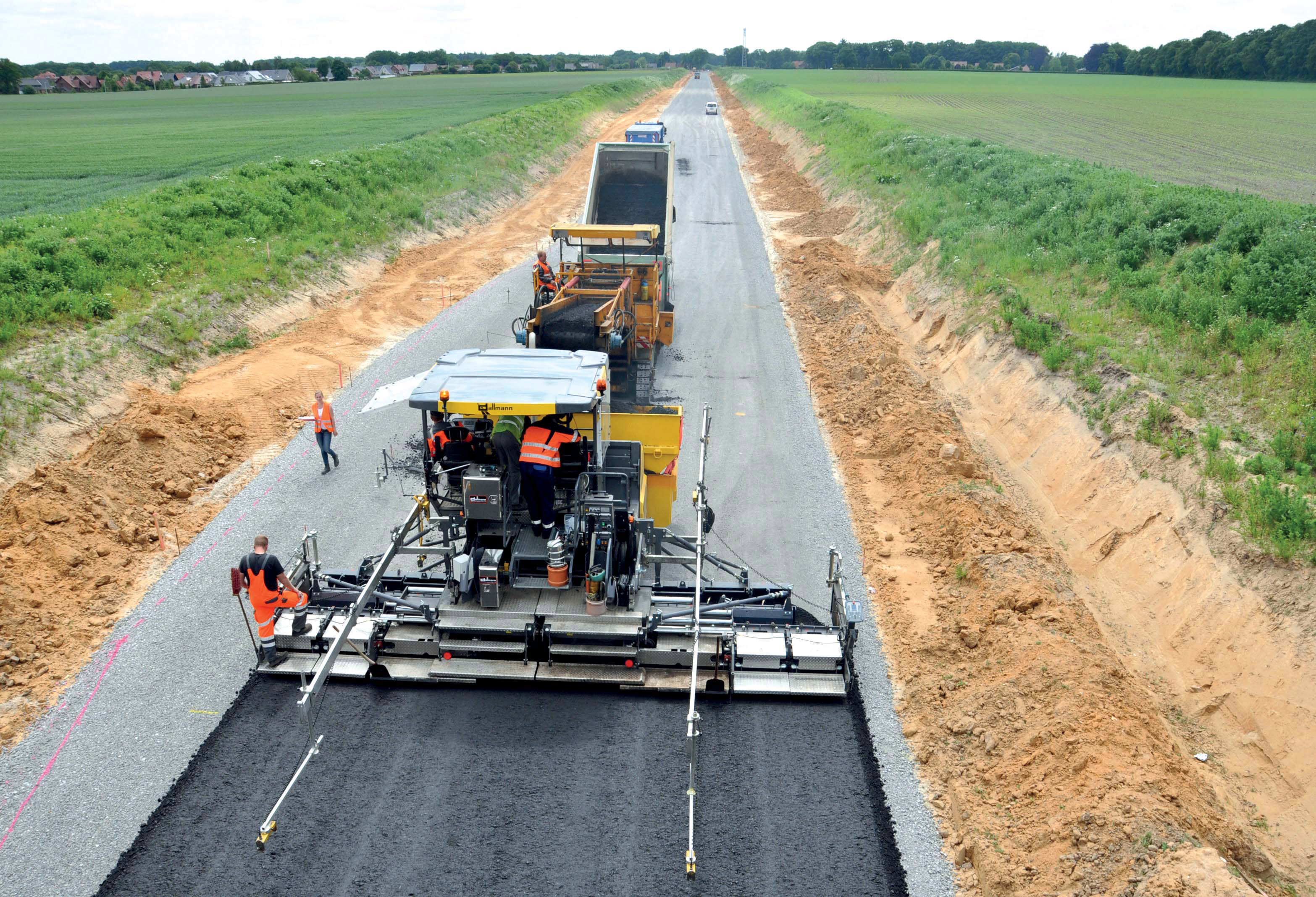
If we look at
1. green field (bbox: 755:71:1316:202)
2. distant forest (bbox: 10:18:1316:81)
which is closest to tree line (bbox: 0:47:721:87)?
distant forest (bbox: 10:18:1316:81)

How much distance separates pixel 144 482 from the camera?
13.0 meters

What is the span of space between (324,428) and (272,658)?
5301 millimetres

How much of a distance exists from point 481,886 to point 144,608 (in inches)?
237

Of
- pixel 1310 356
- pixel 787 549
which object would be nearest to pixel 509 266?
pixel 787 549

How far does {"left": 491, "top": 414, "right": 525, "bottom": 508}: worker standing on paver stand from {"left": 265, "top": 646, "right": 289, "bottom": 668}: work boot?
9.07 ft

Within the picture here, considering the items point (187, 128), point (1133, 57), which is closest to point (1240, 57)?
point (1133, 57)

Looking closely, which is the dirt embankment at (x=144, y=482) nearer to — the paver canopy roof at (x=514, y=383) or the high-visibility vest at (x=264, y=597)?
the high-visibility vest at (x=264, y=597)

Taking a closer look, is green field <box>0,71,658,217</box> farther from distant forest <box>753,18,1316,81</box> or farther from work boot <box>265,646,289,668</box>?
distant forest <box>753,18,1316,81</box>

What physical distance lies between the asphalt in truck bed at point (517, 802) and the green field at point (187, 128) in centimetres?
2455

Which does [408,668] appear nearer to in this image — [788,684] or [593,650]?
[593,650]

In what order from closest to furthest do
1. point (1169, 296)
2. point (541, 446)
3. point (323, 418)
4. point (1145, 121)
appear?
point (541, 446) → point (323, 418) → point (1169, 296) → point (1145, 121)

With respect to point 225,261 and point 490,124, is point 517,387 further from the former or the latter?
point 490,124

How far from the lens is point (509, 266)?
2698 centimetres

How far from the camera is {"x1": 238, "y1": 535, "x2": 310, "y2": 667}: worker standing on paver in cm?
870
